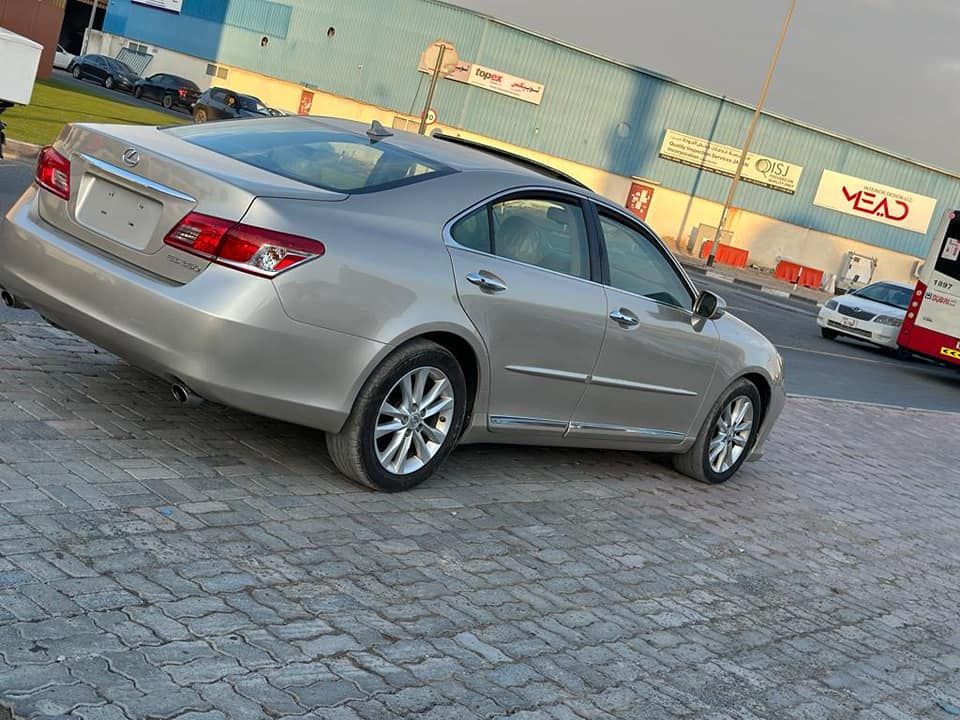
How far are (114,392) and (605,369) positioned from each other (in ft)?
7.95

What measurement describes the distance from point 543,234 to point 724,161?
168ft

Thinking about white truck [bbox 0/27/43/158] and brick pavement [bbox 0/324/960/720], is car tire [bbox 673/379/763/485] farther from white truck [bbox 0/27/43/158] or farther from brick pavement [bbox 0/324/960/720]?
white truck [bbox 0/27/43/158]

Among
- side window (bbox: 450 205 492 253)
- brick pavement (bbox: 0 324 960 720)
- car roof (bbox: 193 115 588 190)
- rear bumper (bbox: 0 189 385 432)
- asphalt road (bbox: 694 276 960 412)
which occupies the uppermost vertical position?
car roof (bbox: 193 115 588 190)

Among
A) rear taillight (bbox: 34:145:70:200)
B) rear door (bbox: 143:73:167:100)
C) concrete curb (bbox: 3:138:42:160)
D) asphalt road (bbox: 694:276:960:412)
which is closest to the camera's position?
rear taillight (bbox: 34:145:70:200)

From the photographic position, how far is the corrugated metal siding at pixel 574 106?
54.7 metres

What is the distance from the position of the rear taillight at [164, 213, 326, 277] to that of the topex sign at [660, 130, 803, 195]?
51.8m

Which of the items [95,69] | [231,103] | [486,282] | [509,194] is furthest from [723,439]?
[95,69]

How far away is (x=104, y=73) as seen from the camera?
49.3m

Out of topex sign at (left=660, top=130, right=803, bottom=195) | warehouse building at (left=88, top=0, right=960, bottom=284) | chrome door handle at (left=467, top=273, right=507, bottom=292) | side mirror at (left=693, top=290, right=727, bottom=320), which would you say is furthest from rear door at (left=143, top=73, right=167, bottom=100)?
chrome door handle at (left=467, top=273, right=507, bottom=292)

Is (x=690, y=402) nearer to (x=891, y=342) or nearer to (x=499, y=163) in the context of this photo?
(x=499, y=163)

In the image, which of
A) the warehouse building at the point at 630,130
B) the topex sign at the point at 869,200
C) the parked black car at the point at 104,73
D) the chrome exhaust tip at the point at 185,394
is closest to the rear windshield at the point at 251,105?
the parked black car at the point at 104,73

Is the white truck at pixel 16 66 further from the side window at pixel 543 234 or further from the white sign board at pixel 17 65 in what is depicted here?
the side window at pixel 543 234

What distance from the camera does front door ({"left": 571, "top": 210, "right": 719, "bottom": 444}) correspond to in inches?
249

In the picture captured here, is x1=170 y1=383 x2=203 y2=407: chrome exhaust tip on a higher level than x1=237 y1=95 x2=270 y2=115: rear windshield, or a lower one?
lower
